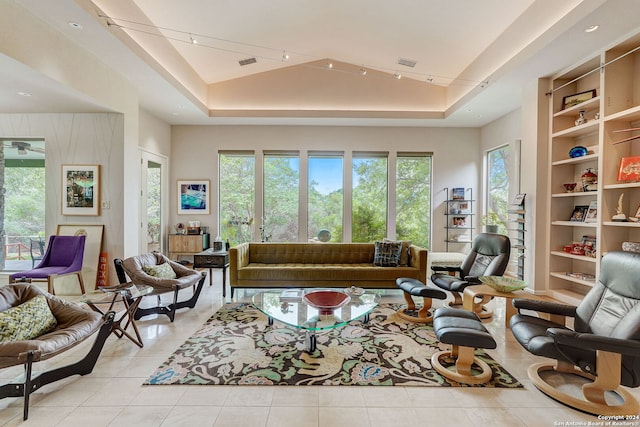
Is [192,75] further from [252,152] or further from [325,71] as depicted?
[325,71]

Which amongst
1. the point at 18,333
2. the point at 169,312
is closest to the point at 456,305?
the point at 169,312

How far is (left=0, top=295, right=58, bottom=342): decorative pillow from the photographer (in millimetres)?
2010

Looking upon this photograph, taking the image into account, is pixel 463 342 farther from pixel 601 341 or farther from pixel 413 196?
pixel 413 196

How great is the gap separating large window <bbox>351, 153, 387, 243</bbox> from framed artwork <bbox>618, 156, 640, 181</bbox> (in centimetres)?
381

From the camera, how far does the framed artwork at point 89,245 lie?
14.4 feet

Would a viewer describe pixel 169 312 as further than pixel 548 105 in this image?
No

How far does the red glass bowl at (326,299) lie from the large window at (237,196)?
3782 millimetres

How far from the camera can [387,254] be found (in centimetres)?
443

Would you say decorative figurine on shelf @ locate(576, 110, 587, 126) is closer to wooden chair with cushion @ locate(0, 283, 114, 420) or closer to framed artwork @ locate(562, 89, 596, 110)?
framed artwork @ locate(562, 89, 596, 110)

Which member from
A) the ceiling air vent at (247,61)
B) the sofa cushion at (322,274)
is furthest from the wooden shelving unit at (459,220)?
the ceiling air vent at (247,61)

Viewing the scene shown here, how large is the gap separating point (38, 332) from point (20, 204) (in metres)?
4.08

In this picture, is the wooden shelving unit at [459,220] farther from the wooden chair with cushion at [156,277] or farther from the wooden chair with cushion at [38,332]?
the wooden chair with cushion at [38,332]

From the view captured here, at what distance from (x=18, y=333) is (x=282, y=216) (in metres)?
4.77

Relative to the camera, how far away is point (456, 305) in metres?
3.78
